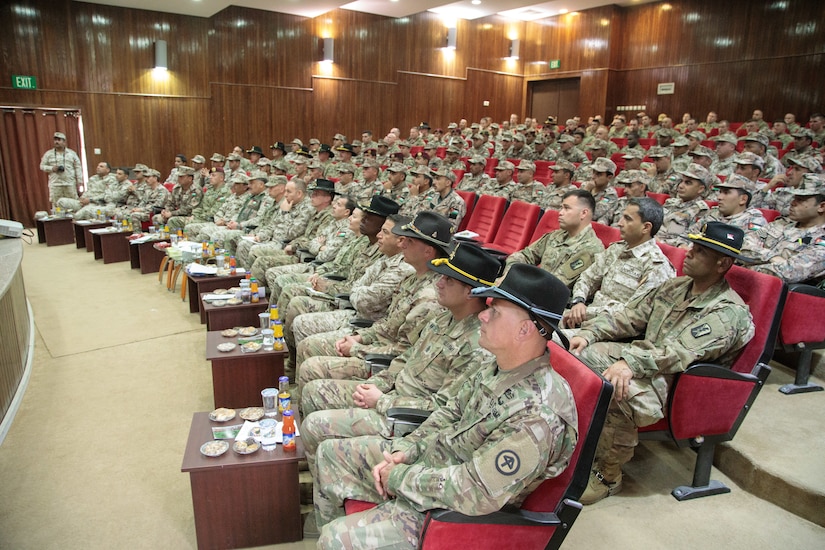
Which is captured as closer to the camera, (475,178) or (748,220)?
(748,220)

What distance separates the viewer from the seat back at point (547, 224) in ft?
15.0

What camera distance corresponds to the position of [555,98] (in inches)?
642

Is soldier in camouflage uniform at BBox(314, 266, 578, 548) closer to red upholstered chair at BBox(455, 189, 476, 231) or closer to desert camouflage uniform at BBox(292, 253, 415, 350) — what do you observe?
desert camouflage uniform at BBox(292, 253, 415, 350)

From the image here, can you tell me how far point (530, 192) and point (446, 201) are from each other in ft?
4.08

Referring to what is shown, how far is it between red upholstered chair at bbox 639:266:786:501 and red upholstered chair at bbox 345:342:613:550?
897 mm

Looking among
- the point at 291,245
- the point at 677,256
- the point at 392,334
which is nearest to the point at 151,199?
the point at 291,245

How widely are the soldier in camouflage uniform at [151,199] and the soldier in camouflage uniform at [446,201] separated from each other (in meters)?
4.26

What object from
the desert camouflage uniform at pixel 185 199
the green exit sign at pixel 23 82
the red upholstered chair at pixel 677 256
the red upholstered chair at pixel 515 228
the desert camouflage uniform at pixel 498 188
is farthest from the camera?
the green exit sign at pixel 23 82

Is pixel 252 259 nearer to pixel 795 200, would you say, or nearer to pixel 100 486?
pixel 100 486

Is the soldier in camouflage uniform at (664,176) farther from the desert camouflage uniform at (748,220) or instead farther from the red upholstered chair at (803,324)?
the red upholstered chair at (803,324)

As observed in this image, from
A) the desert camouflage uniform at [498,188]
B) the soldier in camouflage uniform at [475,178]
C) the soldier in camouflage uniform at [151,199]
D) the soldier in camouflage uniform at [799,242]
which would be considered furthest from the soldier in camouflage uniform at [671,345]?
the soldier in camouflage uniform at [151,199]

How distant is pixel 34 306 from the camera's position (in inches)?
215

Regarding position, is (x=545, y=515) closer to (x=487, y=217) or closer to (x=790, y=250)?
(x=790, y=250)

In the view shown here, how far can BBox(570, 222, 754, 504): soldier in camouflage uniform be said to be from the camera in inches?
89.0
